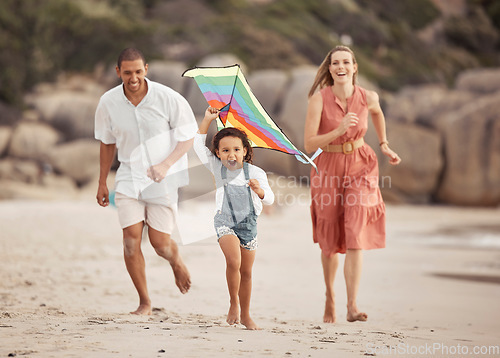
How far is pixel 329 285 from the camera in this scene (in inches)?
213

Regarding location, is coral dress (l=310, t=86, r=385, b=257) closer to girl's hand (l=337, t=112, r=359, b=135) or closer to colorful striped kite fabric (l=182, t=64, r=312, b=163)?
girl's hand (l=337, t=112, r=359, b=135)

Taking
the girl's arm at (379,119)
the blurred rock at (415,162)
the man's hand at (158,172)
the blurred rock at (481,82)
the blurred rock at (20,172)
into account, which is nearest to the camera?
the man's hand at (158,172)

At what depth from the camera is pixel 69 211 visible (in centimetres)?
1297

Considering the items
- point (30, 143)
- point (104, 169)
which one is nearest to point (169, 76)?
point (30, 143)

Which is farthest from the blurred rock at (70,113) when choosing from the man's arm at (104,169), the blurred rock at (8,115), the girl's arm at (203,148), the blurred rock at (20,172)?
the girl's arm at (203,148)

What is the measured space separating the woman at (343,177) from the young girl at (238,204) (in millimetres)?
927

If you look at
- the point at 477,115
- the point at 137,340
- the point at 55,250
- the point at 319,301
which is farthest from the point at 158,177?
the point at 477,115

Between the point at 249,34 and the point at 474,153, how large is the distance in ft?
39.4

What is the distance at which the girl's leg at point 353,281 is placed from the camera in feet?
16.9

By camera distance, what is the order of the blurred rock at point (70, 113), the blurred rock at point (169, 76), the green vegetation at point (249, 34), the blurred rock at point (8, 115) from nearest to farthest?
1. the blurred rock at point (8, 115)
2. the blurred rock at point (70, 113)
3. the blurred rock at point (169, 76)
4. the green vegetation at point (249, 34)

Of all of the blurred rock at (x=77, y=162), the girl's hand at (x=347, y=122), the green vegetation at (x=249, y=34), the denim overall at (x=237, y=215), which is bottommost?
the denim overall at (x=237, y=215)

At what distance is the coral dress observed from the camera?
5.34 metres

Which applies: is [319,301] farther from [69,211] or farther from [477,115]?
[477,115]

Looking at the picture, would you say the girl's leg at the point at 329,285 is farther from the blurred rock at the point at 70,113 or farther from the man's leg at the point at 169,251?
the blurred rock at the point at 70,113
